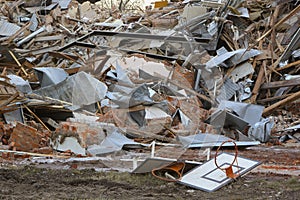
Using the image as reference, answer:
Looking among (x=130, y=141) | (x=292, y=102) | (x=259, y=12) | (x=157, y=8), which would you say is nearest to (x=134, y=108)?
(x=130, y=141)

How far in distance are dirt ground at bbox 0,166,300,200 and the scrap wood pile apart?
1330 mm

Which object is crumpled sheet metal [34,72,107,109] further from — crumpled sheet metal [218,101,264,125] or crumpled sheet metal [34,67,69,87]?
crumpled sheet metal [218,101,264,125]

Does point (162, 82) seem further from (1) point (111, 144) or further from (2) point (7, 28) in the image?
(2) point (7, 28)

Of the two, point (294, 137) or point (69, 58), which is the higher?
point (69, 58)

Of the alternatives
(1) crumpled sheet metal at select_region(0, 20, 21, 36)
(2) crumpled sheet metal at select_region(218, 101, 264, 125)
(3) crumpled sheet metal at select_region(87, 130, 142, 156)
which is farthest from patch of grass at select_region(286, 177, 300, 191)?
(1) crumpled sheet metal at select_region(0, 20, 21, 36)

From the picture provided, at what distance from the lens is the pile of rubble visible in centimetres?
607

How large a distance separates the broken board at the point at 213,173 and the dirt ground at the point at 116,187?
55mm

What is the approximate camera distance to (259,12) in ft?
31.5

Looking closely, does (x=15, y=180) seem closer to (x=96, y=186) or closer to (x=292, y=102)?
(x=96, y=186)

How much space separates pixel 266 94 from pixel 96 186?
466cm

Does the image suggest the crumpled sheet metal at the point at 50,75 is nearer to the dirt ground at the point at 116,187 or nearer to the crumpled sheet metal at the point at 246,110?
the crumpled sheet metal at the point at 246,110

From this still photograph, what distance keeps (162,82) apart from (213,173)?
297 cm

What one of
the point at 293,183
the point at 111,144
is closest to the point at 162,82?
the point at 111,144

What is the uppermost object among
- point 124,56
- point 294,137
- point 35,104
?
point 124,56
